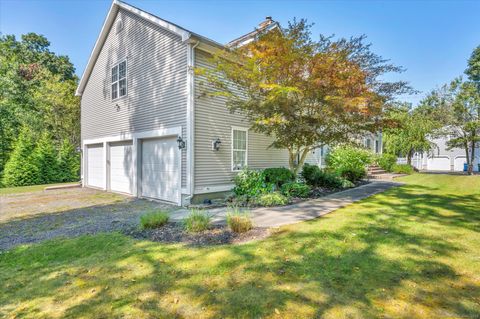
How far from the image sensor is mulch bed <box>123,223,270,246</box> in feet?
15.7

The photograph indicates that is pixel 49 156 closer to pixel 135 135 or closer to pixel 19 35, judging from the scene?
pixel 135 135

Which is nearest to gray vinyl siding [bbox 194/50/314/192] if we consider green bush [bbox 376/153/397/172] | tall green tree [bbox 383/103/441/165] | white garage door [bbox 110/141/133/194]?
white garage door [bbox 110/141/133/194]

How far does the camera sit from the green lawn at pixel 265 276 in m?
2.75

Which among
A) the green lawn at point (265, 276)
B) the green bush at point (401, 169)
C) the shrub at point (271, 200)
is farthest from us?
the green bush at point (401, 169)

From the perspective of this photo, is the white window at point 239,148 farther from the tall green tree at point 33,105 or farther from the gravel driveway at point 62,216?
the tall green tree at point 33,105

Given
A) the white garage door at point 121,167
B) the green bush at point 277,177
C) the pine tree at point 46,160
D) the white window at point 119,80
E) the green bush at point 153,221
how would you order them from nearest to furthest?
the green bush at point 153,221
the green bush at point 277,177
the white garage door at point 121,167
the white window at point 119,80
the pine tree at point 46,160

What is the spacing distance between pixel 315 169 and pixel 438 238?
6.81 metres

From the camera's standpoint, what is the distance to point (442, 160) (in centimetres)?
2669

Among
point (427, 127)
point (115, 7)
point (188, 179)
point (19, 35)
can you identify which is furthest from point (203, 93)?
point (19, 35)

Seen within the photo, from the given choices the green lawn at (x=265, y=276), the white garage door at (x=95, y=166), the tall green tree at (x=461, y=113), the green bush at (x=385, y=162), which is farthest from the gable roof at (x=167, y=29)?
the tall green tree at (x=461, y=113)

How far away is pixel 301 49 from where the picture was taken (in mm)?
7922

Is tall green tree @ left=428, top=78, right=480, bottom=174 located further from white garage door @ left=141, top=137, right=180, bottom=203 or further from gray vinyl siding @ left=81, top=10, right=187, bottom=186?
A: white garage door @ left=141, top=137, right=180, bottom=203

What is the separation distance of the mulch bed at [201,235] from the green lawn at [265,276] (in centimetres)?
27

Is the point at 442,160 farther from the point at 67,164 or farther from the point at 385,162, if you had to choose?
the point at 67,164
